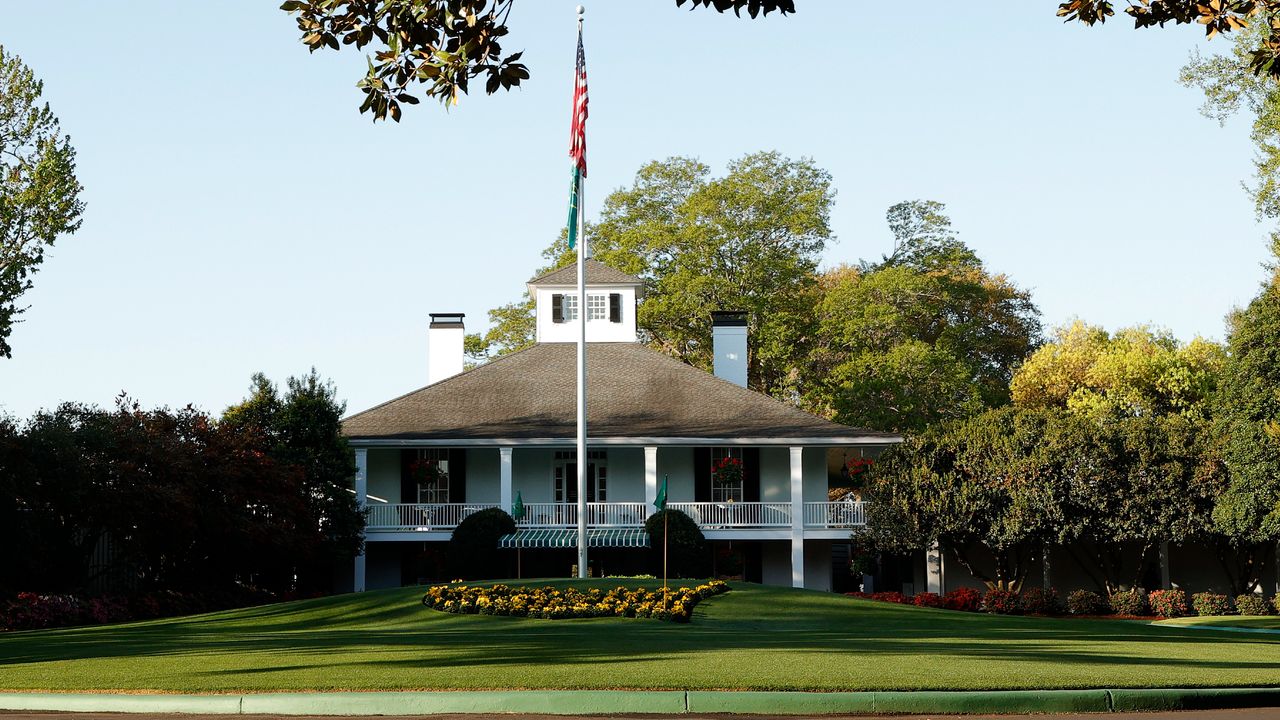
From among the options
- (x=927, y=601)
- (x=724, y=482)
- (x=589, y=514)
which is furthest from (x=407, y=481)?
(x=927, y=601)

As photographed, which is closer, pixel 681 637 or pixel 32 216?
pixel 681 637

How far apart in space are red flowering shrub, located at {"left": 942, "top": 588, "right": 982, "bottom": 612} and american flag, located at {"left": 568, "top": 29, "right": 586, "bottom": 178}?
13492 mm

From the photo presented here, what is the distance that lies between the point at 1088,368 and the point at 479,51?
46162mm

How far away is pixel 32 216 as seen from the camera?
3506 centimetres

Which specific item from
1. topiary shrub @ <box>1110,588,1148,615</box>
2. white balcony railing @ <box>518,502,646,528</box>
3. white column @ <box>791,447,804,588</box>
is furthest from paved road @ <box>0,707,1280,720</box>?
white balcony railing @ <box>518,502,646,528</box>

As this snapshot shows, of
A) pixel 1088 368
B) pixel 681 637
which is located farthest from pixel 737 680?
pixel 1088 368

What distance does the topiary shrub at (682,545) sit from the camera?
35156 millimetres

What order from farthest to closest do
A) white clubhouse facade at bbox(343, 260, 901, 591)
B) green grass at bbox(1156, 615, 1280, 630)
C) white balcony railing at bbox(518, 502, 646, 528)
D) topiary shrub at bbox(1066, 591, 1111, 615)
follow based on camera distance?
white balcony railing at bbox(518, 502, 646, 528) → white clubhouse facade at bbox(343, 260, 901, 591) → topiary shrub at bbox(1066, 591, 1111, 615) → green grass at bbox(1156, 615, 1280, 630)

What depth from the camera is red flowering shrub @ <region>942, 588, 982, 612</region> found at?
3162 cm

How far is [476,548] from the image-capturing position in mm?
35188

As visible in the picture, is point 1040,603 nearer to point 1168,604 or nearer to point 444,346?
point 1168,604

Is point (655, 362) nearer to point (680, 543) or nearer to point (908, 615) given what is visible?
point (680, 543)

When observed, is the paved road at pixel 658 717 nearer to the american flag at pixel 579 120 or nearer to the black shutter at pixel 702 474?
the american flag at pixel 579 120

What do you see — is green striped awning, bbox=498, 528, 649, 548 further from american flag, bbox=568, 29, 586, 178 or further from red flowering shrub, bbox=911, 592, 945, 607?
american flag, bbox=568, 29, 586, 178
